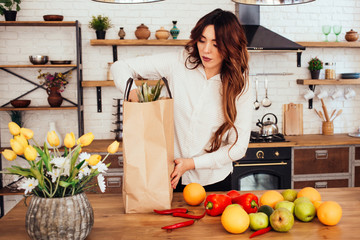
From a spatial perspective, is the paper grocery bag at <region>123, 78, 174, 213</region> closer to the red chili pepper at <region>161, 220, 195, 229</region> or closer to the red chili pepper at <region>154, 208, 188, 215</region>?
the red chili pepper at <region>154, 208, 188, 215</region>

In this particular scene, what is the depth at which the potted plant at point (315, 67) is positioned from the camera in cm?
422

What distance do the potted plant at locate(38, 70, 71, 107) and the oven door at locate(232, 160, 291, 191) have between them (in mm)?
1964

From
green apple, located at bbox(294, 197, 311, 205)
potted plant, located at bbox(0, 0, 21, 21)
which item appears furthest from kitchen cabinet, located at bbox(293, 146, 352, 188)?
potted plant, located at bbox(0, 0, 21, 21)

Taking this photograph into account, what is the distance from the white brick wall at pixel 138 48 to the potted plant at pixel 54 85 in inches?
6.2

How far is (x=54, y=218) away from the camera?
43.4 inches

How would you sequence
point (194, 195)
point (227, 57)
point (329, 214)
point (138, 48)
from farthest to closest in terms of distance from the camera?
point (138, 48) < point (227, 57) < point (194, 195) < point (329, 214)

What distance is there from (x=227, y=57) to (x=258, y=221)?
2.91 feet

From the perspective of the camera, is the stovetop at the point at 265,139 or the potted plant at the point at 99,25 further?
the potted plant at the point at 99,25

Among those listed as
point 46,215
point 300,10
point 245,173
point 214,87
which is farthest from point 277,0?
point 300,10

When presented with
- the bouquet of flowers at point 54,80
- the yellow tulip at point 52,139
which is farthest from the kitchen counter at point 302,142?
the yellow tulip at point 52,139

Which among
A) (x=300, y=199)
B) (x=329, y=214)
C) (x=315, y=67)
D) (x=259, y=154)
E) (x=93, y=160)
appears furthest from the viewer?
(x=315, y=67)

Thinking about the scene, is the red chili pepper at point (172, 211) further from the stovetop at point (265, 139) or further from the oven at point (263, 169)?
the stovetop at point (265, 139)

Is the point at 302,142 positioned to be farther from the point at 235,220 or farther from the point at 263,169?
the point at 235,220

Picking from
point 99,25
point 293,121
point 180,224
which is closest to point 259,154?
point 293,121
